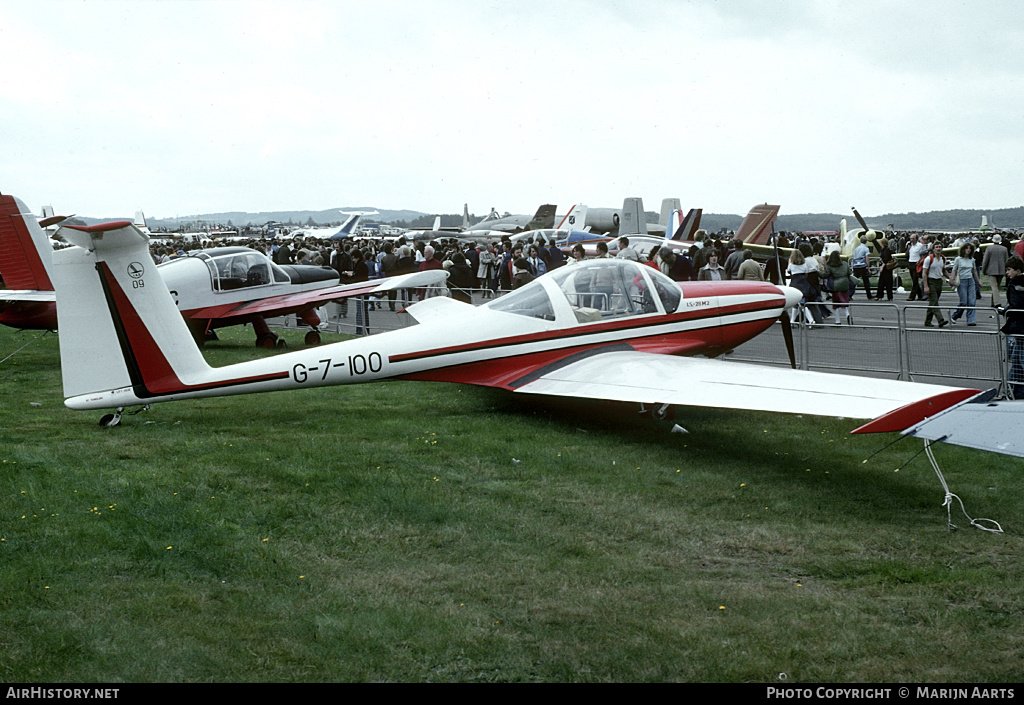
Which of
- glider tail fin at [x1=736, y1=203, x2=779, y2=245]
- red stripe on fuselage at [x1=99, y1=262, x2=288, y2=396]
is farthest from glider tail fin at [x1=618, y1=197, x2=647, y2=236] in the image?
red stripe on fuselage at [x1=99, y1=262, x2=288, y2=396]

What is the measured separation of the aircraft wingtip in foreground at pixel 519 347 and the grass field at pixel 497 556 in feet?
1.93

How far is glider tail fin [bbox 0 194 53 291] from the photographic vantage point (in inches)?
570

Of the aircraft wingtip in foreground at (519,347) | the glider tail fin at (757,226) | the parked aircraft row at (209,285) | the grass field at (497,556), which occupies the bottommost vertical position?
the grass field at (497,556)

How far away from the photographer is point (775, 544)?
5625 millimetres

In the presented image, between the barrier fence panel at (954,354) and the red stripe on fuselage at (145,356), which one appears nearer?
the red stripe on fuselage at (145,356)

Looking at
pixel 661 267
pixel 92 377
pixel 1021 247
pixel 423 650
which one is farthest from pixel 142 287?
pixel 1021 247

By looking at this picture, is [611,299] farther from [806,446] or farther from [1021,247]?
[1021,247]

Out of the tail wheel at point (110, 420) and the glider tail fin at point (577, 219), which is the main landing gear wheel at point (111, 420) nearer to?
Answer: the tail wheel at point (110, 420)

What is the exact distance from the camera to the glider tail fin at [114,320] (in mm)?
7816

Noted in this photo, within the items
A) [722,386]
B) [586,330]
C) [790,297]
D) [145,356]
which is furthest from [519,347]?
[145,356]

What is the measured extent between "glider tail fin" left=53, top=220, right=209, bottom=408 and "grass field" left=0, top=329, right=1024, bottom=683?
1.94 ft

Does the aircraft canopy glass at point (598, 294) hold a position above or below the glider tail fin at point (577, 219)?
below

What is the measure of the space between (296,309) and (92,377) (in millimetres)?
7552

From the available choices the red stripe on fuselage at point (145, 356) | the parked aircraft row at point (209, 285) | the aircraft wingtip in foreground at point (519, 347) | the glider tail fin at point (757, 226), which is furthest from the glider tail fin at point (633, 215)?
the red stripe on fuselage at point (145, 356)
